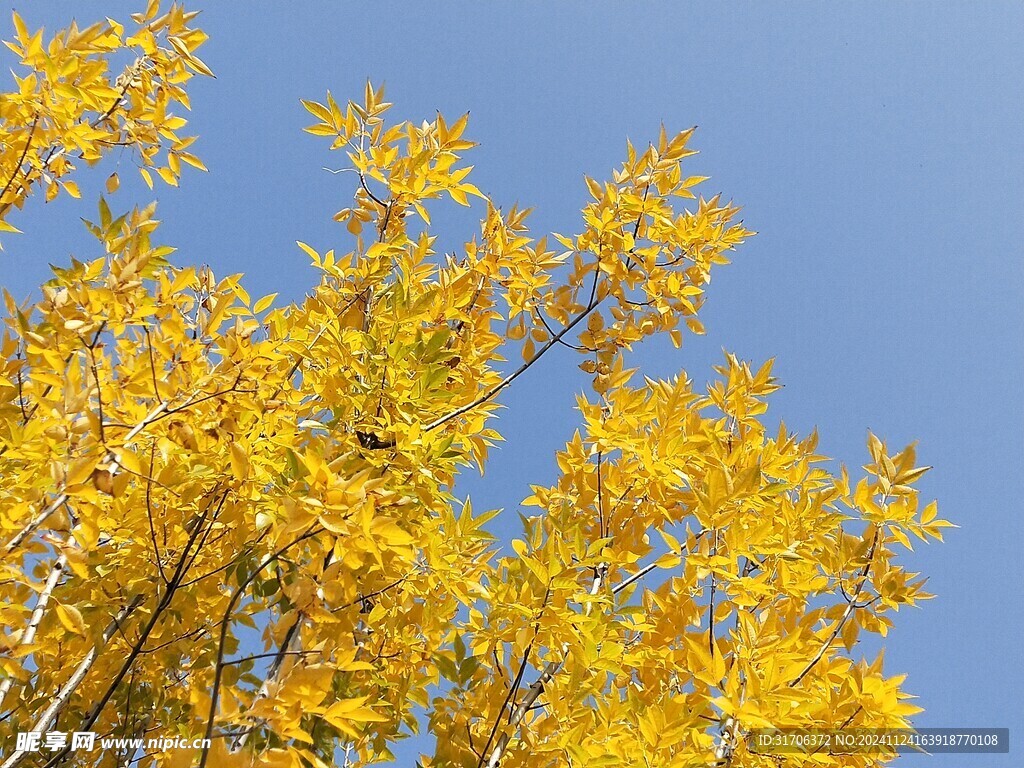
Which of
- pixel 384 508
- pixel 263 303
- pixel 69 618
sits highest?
pixel 263 303

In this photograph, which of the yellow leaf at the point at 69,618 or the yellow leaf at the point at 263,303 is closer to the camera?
the yellow leaf at the point at 69,618

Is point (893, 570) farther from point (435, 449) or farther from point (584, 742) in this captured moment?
point (435, 449)

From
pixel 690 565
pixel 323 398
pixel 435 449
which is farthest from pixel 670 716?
pixel 323 398

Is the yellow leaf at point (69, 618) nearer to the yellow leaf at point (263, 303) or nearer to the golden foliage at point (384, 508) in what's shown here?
the golden foliage at point (384, 508)

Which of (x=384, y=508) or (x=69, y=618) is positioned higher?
(x=384, y=508)

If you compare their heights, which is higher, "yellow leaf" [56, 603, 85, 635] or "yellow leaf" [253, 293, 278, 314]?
"yellow leaf" [253, 293, 278, 314]

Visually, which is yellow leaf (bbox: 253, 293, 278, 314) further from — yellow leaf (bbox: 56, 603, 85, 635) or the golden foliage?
yellow leaf (bbox: 56, 603, 85, 635)

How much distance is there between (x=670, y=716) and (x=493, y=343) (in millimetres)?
1341

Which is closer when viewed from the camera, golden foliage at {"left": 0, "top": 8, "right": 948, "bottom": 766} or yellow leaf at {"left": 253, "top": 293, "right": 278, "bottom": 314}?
golden foliage at {"left": 0, "top": 8, "right": 948, "bottom": 766}

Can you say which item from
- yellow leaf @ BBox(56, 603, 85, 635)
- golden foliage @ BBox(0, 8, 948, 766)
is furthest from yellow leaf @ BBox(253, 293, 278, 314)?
yellow leaf @ BBox(56, 603, 85, 635)

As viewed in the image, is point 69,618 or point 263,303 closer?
point 69,618

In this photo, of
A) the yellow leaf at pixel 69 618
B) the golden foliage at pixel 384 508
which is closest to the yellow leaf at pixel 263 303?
the golden foliage at pixel 384 508

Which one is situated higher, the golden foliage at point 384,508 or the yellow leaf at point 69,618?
the golden foliage at point 384,508

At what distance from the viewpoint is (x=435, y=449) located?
1.62 m
